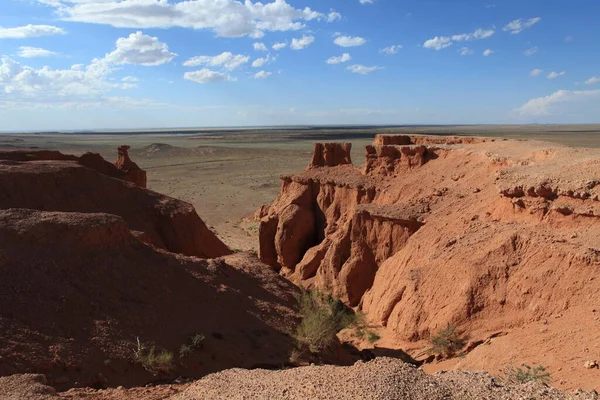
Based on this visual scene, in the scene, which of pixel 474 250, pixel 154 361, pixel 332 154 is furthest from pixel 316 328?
pixel 332 154

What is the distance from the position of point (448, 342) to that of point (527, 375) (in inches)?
159

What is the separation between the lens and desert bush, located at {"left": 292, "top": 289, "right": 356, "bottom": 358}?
13969 mm

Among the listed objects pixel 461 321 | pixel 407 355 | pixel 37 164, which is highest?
pixel 37 164

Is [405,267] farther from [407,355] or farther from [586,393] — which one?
[586,393]

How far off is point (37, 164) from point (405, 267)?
18.2 metres

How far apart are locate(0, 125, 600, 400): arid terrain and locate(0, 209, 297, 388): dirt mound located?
0.04m

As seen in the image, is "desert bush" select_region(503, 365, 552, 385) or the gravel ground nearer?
the gravel ground

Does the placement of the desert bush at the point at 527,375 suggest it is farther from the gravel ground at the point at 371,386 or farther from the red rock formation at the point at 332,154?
the red rock formation at the point at 332,154

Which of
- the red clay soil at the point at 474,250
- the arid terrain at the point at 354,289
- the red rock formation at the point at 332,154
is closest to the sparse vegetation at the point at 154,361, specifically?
the arid terrain at the point at 354,289

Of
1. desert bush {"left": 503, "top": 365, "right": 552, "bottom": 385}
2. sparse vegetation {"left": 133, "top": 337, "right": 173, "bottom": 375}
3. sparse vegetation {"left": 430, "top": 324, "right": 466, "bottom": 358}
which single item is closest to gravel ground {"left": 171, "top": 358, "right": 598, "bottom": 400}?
desert bush {"left": 503, "top": 365, "right": 552, "bottom": 385}

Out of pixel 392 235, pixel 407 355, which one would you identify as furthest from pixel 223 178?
pixel 407 355

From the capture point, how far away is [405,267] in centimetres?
1653

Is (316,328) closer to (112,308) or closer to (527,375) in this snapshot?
(112,308)

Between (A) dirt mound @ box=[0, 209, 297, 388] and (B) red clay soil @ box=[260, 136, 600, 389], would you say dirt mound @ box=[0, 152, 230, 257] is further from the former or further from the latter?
(A) dirt mound @ box=[0, 209, 297, 388]
